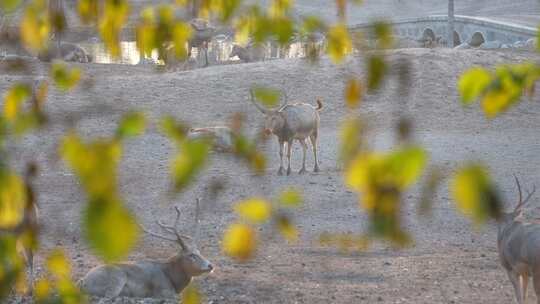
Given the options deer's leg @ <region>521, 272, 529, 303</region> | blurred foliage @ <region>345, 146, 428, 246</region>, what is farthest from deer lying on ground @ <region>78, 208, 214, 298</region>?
blurred foliage @ <region>345, 146, 428, 246</region>

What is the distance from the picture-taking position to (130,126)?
2.11 m

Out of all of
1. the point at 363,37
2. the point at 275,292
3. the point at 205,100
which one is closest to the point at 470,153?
the point at 205,100

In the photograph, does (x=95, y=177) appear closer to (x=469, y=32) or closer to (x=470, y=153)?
(x=470, y=153)

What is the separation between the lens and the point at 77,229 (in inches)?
496

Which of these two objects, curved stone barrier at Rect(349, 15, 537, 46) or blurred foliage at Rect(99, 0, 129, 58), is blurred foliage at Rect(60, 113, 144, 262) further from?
curved stone barrier at Rect(349, 15, 537, 46)

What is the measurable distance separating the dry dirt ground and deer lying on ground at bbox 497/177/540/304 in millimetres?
545

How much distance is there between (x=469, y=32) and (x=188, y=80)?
31.3 m

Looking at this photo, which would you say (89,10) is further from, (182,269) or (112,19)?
(182,269)

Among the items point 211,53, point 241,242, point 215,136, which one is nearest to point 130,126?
point 241,242

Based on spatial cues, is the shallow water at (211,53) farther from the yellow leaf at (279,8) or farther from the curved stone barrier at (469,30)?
the yellow leaf at (279,8)

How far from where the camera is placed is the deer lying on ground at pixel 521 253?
875cm

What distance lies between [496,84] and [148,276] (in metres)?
7.38

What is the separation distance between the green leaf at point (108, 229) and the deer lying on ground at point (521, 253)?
7.20 meters

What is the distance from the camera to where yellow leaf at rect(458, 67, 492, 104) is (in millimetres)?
2502
